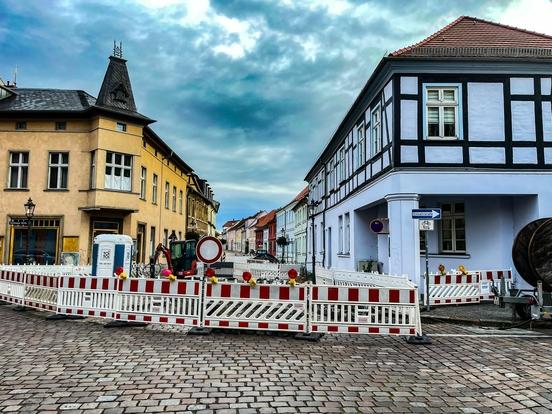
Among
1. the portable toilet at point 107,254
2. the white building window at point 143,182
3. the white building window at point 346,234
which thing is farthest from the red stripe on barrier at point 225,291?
the white building window at point 143,182

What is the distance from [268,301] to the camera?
848 cm

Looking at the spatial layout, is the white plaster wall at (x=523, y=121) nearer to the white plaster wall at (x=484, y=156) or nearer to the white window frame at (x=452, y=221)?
the white plaster wall at (x=484, y=156)

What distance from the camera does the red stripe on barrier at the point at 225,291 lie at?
8664 mm

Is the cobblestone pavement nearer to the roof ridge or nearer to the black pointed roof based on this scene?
the roof ridge

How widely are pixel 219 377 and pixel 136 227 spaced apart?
19812 millimetres

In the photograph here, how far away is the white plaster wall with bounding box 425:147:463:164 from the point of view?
→ 1395 cm

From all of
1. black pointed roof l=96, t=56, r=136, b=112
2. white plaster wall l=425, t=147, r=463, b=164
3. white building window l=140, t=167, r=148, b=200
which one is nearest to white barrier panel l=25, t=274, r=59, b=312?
white plaster wall l=425, t=147, r=463, b=164

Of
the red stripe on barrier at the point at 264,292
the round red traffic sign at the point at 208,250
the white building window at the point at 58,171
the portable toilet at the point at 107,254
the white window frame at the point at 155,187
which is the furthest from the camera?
the white window frame at the point at 155,187

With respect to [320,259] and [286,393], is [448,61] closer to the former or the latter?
[286,393]

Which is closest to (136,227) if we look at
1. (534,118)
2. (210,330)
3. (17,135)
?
(17,135)

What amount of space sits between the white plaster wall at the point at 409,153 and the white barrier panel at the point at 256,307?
24.1ft

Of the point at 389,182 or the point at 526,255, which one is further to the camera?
the point at 389,182

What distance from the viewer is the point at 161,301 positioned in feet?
29.5

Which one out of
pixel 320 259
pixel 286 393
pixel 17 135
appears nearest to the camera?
pixel 286 393
